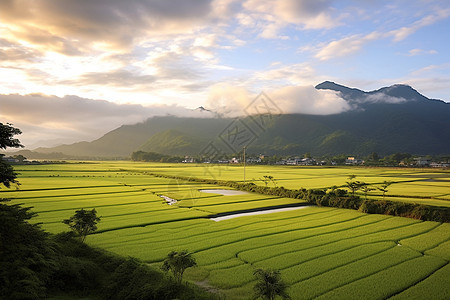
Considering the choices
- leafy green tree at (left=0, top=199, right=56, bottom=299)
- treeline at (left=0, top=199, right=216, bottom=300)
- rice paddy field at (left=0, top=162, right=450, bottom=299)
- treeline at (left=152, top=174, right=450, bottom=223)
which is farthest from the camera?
treeline at (left=152, top=174, right=450, bottom=223)

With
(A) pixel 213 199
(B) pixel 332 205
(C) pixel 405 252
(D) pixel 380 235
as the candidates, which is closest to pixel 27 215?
(C) pixel 405 252

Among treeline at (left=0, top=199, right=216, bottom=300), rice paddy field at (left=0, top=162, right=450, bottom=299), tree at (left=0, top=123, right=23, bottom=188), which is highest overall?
tree at (left=0, top=123, right=23, bottom=188)

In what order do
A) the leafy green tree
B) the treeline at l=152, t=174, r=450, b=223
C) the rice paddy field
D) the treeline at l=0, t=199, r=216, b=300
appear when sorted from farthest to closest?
the treeline at l=152, t=174, r=450, b=223
the rice paddy field
the treeline at l=0, t=199, r=216, b=300
the leafy green tree

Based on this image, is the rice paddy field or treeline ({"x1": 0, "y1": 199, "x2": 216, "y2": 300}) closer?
treeline ({"x1": 0, "y1": 199, "x2": 216, "y2": 300})

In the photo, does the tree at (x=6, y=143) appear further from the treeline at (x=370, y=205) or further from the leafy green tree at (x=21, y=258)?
the treeline at (x=370, y=205)

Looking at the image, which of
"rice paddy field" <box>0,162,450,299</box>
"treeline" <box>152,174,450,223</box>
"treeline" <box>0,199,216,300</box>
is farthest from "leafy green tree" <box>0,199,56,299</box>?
"treeline" <box>152,174,450,223</box>

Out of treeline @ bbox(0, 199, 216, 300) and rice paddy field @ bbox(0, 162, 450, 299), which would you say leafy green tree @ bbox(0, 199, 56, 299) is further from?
rice paddy field @ bbox(0, 162, 450, 299)

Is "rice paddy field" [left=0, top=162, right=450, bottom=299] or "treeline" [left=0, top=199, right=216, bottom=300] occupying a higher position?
"treeline" [left=0, top=199, right=216, bottom=300]

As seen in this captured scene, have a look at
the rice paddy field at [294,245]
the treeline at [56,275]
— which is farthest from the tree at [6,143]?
the rice paddy field at [294,245]

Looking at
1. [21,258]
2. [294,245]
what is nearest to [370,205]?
[294,245]
